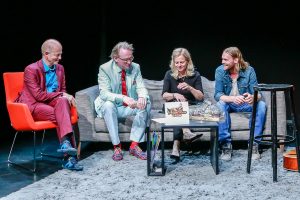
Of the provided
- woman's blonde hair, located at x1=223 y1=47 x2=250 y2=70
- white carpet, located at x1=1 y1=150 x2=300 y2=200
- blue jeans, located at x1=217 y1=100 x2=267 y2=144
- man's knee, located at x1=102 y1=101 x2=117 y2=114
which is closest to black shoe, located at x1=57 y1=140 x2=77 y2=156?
white carpet, located at x1=1 y1=150 x2=300 y2=200

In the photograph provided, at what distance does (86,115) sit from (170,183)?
1548 millimetres

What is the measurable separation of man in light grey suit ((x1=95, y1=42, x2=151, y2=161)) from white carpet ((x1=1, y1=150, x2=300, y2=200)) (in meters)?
0.35

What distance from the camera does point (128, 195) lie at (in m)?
3.81

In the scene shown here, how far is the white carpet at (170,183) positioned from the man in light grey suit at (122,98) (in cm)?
35

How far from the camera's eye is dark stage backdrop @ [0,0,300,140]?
6.43 meters

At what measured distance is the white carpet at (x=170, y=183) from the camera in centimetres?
380

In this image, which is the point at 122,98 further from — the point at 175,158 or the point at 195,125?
the point at 195,125

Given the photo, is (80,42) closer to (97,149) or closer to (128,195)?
(97,149)

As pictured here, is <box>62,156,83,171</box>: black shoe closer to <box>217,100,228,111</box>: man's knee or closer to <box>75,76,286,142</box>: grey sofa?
<box>75,76,286,142</box>: grey sofa

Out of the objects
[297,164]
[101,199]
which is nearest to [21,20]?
[101,199]

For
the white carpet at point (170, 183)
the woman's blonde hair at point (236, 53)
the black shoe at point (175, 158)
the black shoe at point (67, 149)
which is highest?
the woman's blonde hair at point (236, 53)

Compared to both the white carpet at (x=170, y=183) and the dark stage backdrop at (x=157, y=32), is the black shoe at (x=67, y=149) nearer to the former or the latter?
the white carpet at (x=170, y=183)

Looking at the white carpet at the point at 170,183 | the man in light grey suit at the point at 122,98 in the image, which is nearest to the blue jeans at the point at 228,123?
the white carpet at the point at 170,183

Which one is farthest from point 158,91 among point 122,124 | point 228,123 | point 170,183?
point 170,183
